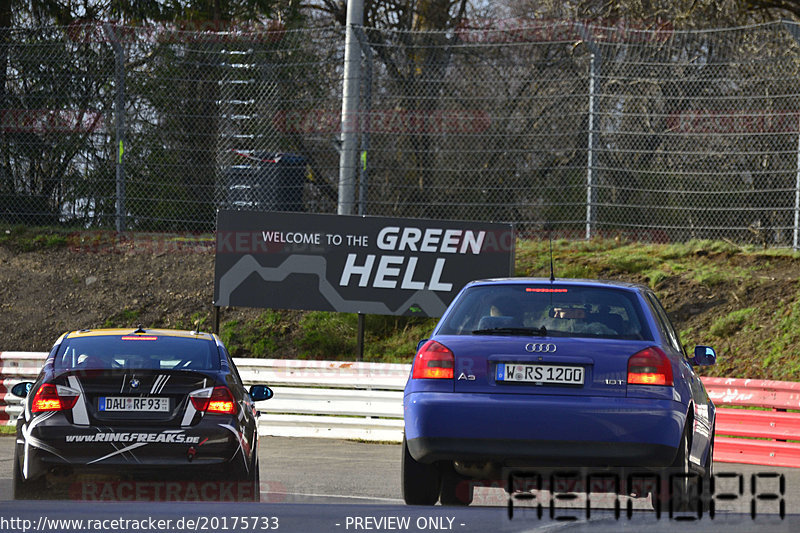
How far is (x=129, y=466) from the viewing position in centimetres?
830

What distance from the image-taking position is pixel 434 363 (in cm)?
796

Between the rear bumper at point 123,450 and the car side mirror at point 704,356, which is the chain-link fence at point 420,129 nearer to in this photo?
the car side mirror at point 704,356

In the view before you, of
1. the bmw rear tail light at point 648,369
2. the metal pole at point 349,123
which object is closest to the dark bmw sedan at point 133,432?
the bmw rear tail light at point 648,369

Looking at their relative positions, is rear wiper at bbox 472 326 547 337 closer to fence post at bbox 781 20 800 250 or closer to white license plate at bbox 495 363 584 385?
white license plate at bbox 495 363 584 385

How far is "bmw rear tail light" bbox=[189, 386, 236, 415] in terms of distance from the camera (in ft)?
28.1

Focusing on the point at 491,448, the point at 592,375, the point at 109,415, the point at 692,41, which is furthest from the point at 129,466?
the point at 692,41

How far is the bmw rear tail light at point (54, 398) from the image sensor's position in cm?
845

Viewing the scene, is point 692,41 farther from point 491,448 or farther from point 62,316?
point 491,448

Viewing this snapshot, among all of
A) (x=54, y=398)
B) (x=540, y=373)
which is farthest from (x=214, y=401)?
(x=540, y=373)

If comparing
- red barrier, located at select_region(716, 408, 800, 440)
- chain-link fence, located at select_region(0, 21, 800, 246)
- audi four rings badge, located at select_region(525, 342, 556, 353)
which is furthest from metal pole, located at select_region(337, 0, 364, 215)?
audi four rings badge, located at select_region(525, 342, 556, 353)

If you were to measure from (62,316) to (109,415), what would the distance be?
467 inches

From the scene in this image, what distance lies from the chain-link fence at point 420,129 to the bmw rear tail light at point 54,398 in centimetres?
976

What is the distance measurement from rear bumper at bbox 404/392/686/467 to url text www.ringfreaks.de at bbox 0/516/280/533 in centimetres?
128

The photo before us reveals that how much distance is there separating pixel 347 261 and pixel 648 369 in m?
9.28
